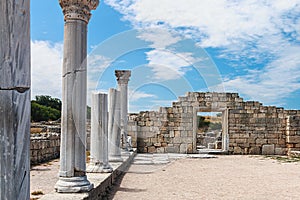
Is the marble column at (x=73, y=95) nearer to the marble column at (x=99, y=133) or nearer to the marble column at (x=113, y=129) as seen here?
the marble column at (x=99, y=133)

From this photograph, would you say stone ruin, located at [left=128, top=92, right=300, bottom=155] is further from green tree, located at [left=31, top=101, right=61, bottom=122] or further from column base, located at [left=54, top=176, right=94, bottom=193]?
green tree, located at [left=31, top=101, right=61, bottom=122]

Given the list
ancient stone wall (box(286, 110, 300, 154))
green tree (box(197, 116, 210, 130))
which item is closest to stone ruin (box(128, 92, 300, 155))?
ancient stone wall (box(286, 110, 300, 154))

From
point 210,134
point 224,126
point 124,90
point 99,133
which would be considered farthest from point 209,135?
point 99,133

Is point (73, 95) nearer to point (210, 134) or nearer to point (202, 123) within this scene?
point (210, 134)

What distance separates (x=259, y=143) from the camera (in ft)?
57.5

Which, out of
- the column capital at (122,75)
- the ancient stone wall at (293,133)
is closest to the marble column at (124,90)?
the column capital at (122,75)

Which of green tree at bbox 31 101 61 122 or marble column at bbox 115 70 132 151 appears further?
green tree at bbox 31 101 61 122

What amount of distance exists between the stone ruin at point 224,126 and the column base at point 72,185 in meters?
12.3

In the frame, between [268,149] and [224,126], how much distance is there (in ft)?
7.87

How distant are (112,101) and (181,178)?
10.4 ft

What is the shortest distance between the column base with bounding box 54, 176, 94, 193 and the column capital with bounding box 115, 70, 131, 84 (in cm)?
819

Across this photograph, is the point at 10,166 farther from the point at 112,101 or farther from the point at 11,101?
the point at 112,101

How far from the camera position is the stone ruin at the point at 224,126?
689 inches

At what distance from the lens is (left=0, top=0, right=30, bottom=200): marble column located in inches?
93.8
